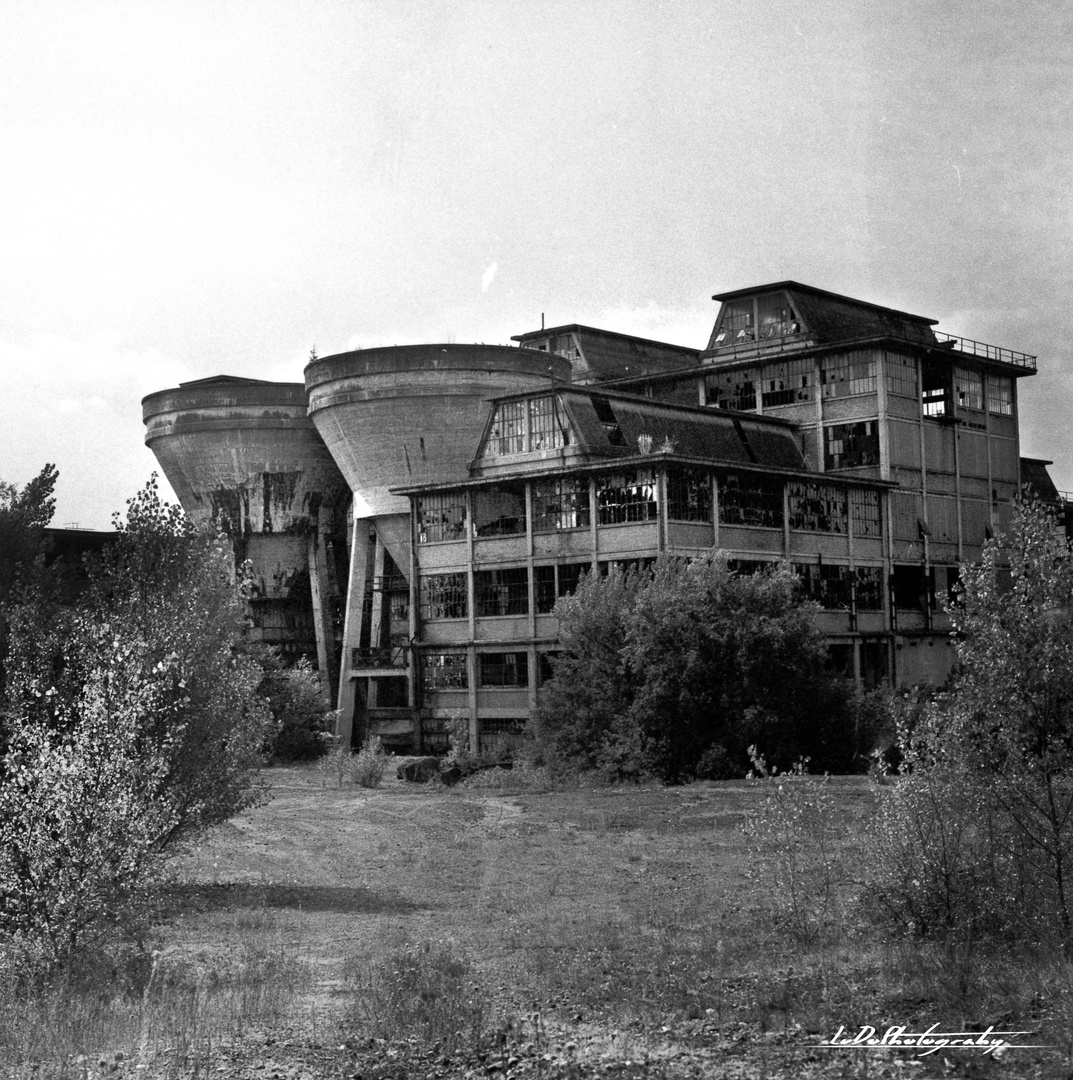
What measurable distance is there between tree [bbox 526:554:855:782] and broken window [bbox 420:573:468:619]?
1480 centimetres

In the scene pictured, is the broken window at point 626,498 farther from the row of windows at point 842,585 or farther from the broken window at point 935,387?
the broken window at point 935,387

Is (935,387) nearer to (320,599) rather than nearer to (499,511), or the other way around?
(499,511)

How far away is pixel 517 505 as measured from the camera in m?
54.9

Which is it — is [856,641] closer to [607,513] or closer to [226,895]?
[607,513]

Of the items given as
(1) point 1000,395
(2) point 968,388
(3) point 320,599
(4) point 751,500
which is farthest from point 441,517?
(1) point 1000,395

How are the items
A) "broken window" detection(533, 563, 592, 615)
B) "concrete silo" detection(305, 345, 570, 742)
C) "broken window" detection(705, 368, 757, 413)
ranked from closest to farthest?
"broken window" detection(533, 563, 592, 615)
"concrete silo" detection(305, 345, 570, 742)
"broken window" detection(705, 368, 757, 413)

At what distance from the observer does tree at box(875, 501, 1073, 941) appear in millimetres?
16594

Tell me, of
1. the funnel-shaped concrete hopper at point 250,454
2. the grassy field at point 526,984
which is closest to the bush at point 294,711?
the funnel-shaped concrete hopper at point 250,454

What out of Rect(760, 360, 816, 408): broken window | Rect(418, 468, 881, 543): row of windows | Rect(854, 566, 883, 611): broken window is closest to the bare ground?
Rect(418, 468, 881, 543): row of windows

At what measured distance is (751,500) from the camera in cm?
5281

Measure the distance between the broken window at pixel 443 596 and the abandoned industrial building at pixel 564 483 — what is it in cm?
11

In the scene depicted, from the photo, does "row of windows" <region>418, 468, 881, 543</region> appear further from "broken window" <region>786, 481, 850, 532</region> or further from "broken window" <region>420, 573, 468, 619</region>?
"broken window" <region>420, 573, 468, 619</region>

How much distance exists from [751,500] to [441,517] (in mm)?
12735

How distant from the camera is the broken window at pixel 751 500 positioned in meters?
51.8
